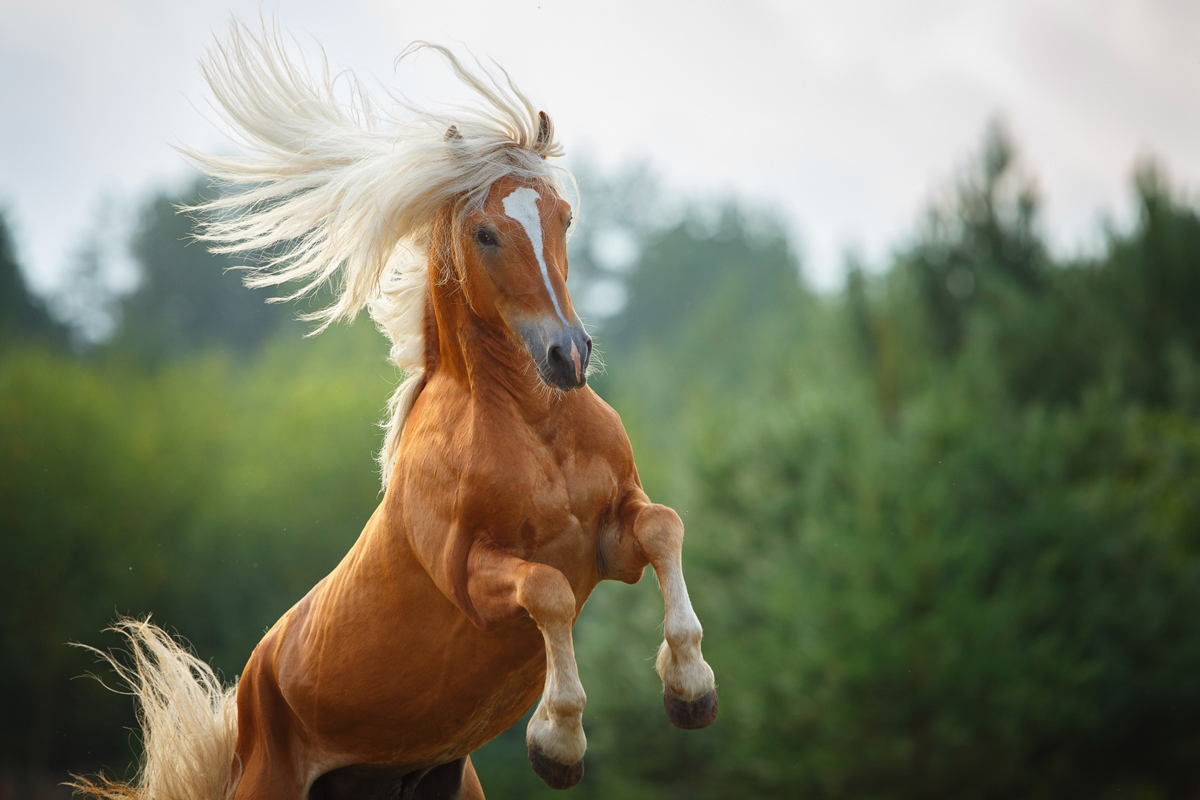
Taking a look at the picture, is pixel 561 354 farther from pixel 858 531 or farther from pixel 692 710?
pixel 858 531

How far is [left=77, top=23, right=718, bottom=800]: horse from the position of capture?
2609 mm

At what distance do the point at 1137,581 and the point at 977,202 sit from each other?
8.93 m

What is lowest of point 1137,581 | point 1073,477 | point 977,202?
point 1137,581

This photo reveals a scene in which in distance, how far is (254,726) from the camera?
135 inches

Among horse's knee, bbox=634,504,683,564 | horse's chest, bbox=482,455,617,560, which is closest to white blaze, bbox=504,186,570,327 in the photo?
horse's chest, bbox=482,455,617,560

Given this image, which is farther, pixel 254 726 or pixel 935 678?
pixel 935 678

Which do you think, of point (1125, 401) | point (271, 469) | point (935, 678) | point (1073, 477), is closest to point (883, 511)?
point (935, 678)

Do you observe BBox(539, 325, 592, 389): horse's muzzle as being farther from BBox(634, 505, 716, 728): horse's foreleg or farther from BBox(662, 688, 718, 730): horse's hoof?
BBox(662, 688, 718, 730): horse's hoof

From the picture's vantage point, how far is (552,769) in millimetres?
2420

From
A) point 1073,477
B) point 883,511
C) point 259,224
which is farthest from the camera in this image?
point 1073,477

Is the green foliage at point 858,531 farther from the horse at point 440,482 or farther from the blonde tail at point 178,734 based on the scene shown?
the horse at point 440,482

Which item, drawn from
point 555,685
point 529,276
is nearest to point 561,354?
point 529,276

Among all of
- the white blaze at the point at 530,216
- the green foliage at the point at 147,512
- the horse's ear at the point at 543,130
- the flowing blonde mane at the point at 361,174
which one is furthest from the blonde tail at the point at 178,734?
the green foliage at the point at 147,512

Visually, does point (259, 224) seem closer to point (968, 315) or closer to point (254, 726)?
point (254, 726)
